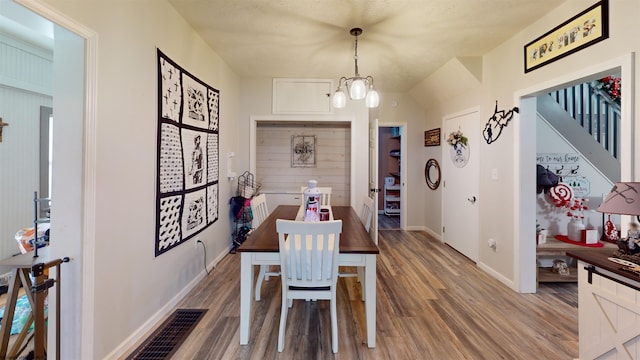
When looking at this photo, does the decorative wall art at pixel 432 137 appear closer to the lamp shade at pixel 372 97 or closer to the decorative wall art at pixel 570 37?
the decorative wall art at pixel 570 37

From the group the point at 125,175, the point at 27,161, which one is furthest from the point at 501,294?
the point at 27,161

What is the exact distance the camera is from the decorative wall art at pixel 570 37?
1.90 m

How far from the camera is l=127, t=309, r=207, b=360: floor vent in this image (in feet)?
Answer: 5.73

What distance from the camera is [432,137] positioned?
4.72 m

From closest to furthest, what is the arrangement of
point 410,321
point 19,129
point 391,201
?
point 410,321 → point 19,129 → point 391,201

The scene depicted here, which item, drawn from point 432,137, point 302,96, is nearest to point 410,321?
point 302,96

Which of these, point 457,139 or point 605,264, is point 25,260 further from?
point 457,139

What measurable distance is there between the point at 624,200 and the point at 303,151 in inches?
162

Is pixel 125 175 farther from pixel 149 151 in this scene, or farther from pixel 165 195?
pixel 165 195

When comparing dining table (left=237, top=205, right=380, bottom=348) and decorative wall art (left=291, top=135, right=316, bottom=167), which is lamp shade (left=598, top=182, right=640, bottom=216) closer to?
dining table (left=237, top=205, right=380, bottom=348)

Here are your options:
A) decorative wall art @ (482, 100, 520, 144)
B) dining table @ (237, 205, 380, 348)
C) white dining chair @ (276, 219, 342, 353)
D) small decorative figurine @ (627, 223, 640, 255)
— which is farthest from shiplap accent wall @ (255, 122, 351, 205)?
small decorative figurine @ (627, 223, 640, 255)

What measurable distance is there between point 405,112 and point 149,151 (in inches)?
172

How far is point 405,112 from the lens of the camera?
198 inches

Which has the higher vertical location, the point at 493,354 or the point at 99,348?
the point at 99,348
